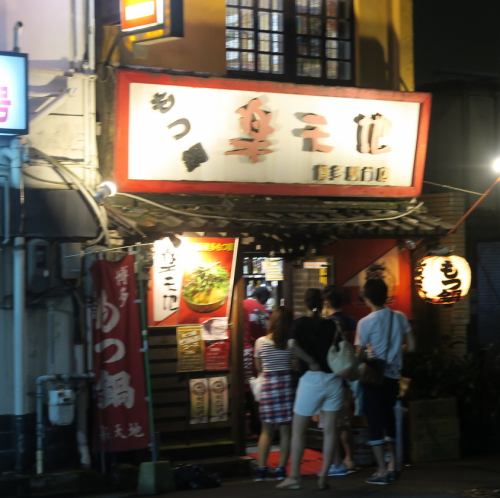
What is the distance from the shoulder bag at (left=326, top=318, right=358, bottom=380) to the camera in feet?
33.0

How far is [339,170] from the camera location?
42.2 ft

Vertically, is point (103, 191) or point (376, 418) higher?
point (103, 191)

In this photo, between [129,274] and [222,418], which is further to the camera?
[222,418]

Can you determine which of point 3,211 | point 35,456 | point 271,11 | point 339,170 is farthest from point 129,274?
point 271,11

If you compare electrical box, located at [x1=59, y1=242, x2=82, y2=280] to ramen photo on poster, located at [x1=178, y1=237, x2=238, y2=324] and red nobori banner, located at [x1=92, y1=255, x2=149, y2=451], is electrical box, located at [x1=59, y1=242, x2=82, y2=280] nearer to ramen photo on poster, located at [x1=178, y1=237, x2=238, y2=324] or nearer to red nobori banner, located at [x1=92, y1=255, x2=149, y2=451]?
red nobori banner, located at [x1=92, y1=255, x2=149, y2=451]

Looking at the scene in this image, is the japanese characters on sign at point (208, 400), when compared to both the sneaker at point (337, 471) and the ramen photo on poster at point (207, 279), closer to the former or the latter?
the ramen photo on poster at point (207, 279)

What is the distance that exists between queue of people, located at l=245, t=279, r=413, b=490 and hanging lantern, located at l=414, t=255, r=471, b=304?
1701 millimetres

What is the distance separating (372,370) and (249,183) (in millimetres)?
3097

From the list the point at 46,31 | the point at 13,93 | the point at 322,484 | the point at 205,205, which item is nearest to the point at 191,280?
the point at 205,205

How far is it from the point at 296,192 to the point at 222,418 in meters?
3.07

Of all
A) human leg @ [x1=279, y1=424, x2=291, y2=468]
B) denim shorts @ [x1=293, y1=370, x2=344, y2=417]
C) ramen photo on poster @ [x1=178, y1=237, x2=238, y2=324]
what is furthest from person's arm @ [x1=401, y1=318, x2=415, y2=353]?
ramen photo on poster @ [x1=178, y1=237, x2=238, y2=324]

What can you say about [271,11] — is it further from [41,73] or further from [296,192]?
[41,73]

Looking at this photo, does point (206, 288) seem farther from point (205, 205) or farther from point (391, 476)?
point (391, 476)

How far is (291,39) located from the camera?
13.6 meters
